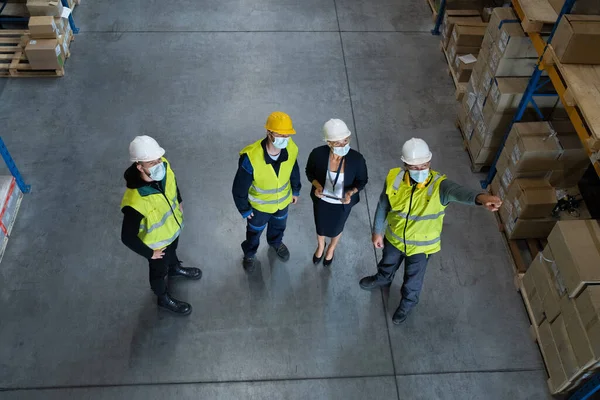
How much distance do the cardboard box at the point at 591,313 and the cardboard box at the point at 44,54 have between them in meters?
7.56

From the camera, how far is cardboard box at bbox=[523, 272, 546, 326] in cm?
519

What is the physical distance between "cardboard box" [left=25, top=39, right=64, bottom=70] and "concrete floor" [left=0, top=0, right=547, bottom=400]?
276mm

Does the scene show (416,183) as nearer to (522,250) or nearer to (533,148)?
(533,148)

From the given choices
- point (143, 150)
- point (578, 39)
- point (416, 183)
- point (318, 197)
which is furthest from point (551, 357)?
point (143, 150)

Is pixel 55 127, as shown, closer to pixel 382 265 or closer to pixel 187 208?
pixel 187 208

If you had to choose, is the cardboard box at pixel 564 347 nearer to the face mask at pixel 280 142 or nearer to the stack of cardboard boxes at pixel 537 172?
the stack of cardboard boxes at pixel 537 172

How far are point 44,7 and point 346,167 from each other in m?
6.04

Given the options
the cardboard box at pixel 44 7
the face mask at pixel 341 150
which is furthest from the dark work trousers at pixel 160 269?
the cardboard box at pixel 44 7

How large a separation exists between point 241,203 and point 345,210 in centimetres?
101

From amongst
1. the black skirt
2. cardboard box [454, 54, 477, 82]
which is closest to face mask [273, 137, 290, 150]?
the black skirt

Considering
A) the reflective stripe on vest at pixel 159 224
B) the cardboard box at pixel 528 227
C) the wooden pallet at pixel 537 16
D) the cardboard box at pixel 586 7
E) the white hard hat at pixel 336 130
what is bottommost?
the cardboard box at pixel 528 227

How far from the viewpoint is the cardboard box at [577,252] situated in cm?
448

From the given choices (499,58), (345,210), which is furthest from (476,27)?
(345,210)

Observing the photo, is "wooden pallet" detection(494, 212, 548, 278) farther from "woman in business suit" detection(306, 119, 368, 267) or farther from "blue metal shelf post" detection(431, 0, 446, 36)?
"blue metal shelf post" detection(431, 0, 446, 36)
